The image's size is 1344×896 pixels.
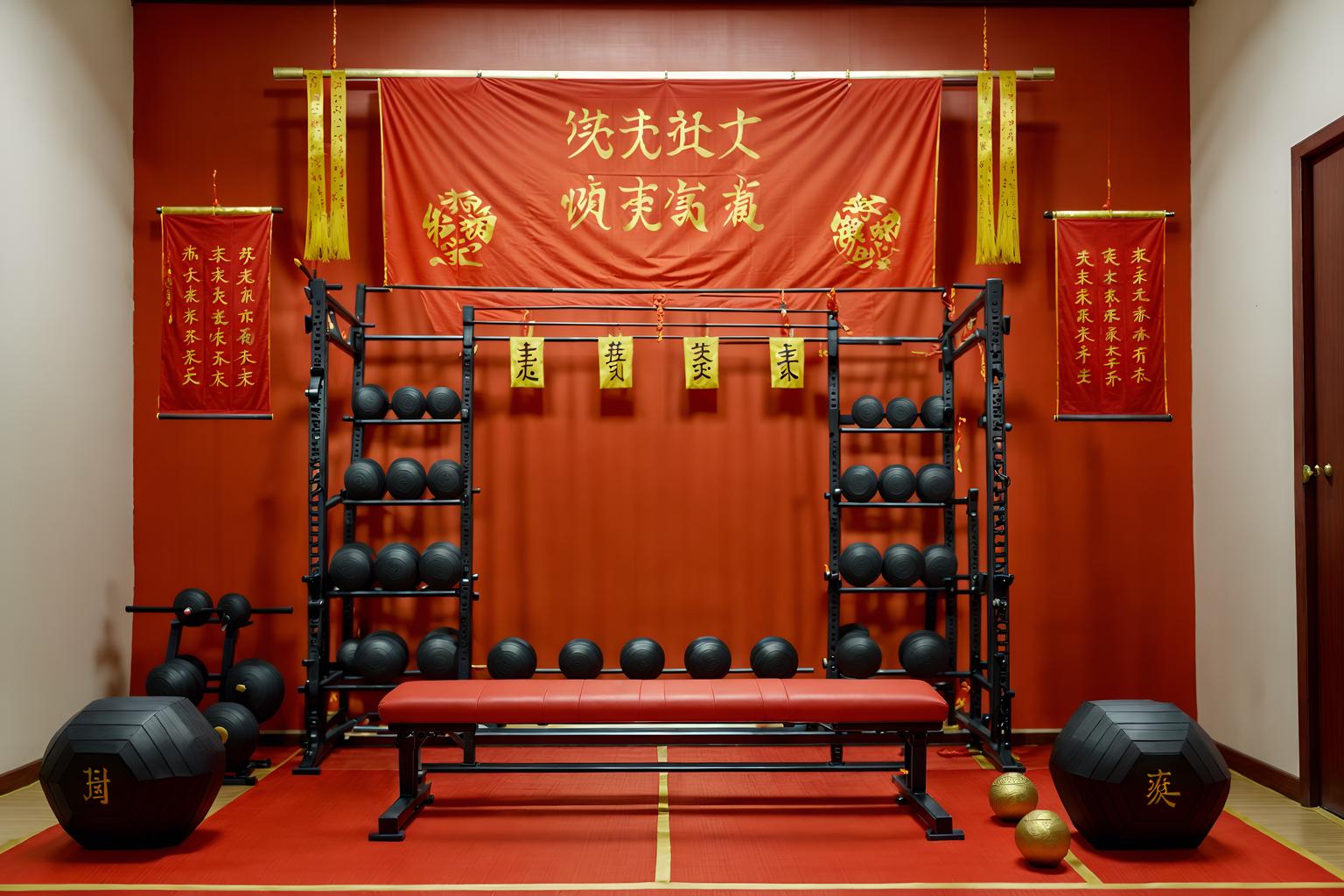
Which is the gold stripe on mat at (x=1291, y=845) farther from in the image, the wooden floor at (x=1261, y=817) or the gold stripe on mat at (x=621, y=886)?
the gold stripe on mat at (x=621, y=886)

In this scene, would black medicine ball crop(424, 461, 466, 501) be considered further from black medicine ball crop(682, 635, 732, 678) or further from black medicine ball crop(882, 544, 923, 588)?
black medicine ball crop(882, 544, 923, 588)

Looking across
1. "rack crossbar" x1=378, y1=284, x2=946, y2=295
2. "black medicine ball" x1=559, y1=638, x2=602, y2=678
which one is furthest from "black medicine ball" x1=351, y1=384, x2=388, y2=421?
"black medicine ball" x1=559, y1=638, x2=602, y2=678

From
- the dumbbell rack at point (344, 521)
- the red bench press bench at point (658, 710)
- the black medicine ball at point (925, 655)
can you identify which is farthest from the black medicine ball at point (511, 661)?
the black medicine ball at point (925, 655)

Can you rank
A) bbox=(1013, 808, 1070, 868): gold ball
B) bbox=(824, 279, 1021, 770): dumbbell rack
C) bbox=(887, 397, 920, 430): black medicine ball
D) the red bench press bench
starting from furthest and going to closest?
bbox=(887, 397, 920, 430): black medicine ball → bbox=(824, 279, 1021, 770): dumbbell rack → the red bench press bench → bbox=(1013, 808, 1070, 868): gold ball

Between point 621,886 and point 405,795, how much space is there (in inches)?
43.9

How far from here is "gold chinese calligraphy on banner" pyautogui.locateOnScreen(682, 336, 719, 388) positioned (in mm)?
5230

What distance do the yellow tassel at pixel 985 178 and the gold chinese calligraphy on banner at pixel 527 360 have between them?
2435mm

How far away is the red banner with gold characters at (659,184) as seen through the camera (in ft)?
17.2

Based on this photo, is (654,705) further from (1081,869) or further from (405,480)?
(405,480)

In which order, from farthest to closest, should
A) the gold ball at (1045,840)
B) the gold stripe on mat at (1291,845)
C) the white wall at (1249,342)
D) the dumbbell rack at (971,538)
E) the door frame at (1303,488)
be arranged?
the dumbbell rack at (971,538), the white wall at (1249,342), the door frame at (1303,488), the gold stripe on mat at (1291,845), the gold ball at (1045,840)

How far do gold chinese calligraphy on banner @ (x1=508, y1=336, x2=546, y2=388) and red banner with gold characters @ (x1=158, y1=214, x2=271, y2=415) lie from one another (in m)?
1.30

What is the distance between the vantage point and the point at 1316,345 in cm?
424

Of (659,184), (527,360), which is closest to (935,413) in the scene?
(659,184)

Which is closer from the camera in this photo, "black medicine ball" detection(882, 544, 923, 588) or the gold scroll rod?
"black medicine ball" detection(882, 544, 923, 588)
